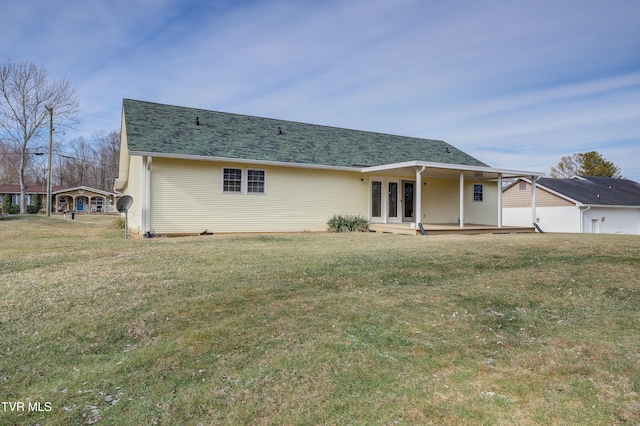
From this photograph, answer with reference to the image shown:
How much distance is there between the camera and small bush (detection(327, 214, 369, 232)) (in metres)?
14.8

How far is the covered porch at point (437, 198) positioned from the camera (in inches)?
586

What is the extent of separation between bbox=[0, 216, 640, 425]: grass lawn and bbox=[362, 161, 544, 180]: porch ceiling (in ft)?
23.5

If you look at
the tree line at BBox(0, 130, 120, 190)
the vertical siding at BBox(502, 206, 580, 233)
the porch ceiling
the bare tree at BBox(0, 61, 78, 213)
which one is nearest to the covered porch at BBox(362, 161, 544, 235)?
the porch ceiling

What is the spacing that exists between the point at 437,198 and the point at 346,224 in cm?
533

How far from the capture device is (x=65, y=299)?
4.64m

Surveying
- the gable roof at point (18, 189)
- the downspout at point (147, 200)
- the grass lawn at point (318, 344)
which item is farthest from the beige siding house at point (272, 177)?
the gable roof at point (18, 189)

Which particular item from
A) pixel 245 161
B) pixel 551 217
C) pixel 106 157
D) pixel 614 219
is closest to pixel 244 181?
pixel 245 161

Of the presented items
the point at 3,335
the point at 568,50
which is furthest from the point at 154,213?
the point at 568,50

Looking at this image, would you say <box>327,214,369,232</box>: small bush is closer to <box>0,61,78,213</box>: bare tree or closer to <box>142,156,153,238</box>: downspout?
<box>142,156,153,238</box>: downspout

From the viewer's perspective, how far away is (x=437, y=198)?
17.6m

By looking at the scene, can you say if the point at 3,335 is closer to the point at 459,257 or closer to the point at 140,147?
the point at 459,257

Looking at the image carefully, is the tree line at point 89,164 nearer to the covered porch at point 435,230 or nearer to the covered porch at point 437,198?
the covered porch at point 437,198

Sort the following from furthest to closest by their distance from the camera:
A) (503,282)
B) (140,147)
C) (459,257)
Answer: (140,147) < (459,257) < (503,282)

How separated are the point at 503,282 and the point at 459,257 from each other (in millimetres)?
1948
